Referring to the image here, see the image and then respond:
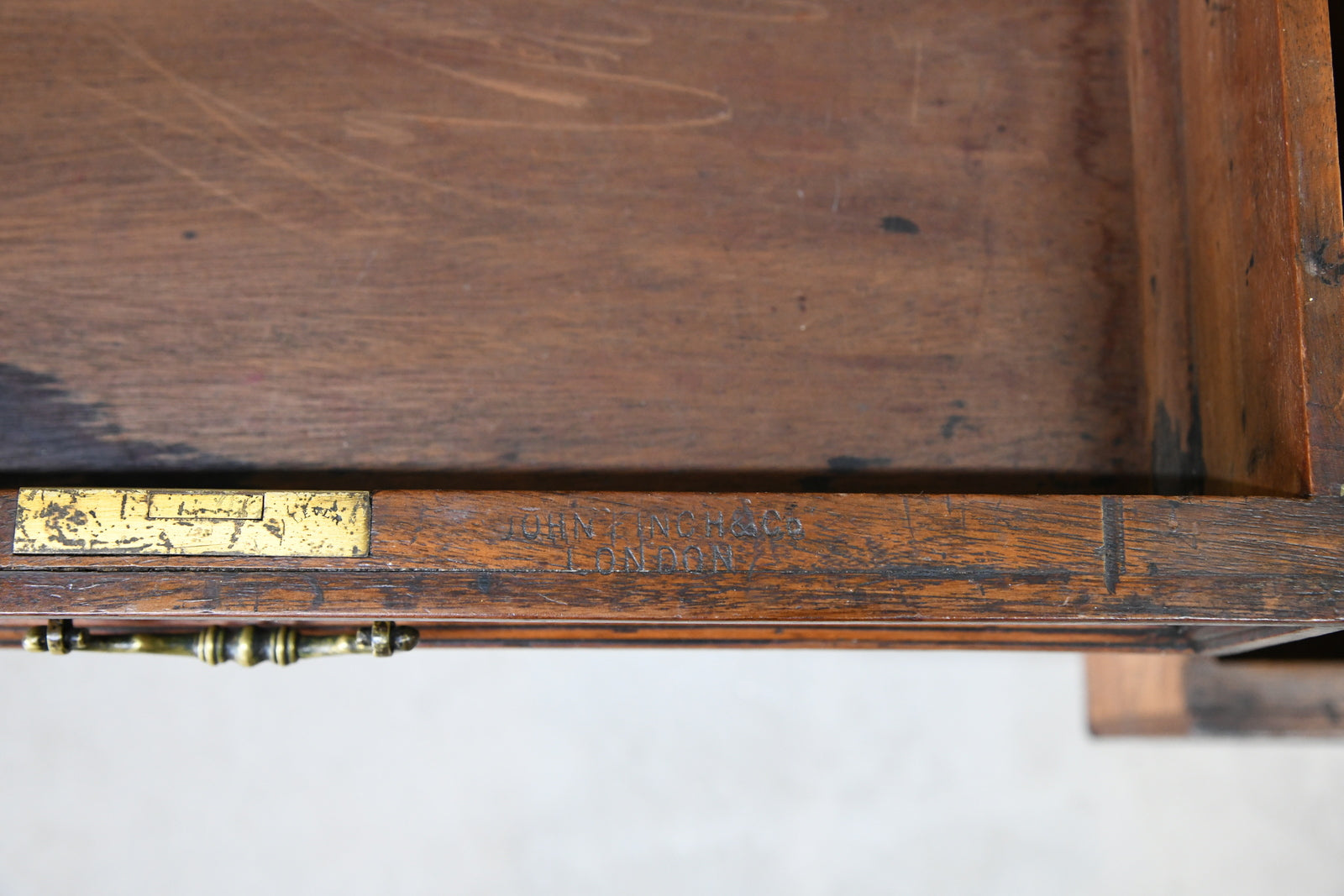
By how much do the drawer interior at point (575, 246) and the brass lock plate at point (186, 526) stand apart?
0.36 ft

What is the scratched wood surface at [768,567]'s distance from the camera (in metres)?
0.62

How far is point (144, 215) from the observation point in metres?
0.76

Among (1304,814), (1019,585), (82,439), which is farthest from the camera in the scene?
(1304,814)

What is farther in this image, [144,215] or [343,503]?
[144,215]

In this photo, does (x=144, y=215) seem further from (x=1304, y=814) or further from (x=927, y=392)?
(x=1304, y=814)

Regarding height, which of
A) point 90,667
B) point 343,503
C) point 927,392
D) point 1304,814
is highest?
point 927,392

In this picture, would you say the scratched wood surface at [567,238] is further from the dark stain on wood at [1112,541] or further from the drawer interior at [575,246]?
the dark stain on wood at [1112,541]

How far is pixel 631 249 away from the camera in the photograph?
0.77 m

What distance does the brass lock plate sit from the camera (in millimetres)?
624

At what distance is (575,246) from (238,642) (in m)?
0.43

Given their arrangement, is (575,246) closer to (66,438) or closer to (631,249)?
(631,249)

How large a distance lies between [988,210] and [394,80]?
533 millimetres

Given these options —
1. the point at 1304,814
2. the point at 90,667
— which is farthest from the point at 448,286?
the point at 1304,814

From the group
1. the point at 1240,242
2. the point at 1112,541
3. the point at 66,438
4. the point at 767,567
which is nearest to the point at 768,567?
the point at 767,567
